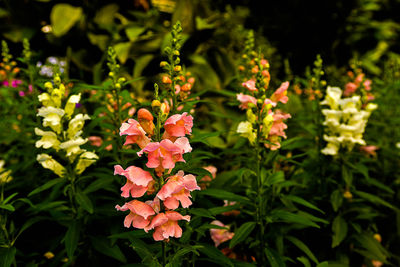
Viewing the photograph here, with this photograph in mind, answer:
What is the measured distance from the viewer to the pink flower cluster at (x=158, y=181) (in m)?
1.43

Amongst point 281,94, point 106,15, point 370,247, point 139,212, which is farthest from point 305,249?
point 106,15

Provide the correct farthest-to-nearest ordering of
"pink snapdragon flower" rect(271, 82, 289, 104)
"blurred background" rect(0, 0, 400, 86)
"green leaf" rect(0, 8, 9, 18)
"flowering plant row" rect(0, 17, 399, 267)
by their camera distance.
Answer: "green leaf" rect(0, 8, 9, 18) < "blurred background" rect(0, 0, 400, 86) < "pink snapdragon flower" rect(271, 82, 289, 104) < "flowering plant row" rect(0, 17, 399, 267)

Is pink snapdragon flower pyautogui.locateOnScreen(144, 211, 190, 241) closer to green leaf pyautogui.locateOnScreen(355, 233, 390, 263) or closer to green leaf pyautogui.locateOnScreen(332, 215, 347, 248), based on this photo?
green leaf pyautogui.locateOnScreen(332, 215, 347, 248)

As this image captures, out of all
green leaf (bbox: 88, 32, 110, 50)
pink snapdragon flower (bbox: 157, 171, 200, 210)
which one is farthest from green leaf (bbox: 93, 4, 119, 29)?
pink snapdragon flower (bbox: 157, 171, 200, 210)

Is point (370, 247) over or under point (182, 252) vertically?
under

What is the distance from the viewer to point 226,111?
4.46 m

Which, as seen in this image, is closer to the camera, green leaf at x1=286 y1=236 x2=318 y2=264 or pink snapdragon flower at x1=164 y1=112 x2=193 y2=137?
pink snapdragon flower at x1=164 y1=112 x2=193 y2=137

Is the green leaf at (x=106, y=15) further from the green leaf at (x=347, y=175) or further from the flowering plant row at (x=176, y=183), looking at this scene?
the green leaf at (x=347, y=175)

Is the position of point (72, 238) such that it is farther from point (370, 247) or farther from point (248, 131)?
point (370, 247)

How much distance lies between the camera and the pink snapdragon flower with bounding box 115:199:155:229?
144 cm

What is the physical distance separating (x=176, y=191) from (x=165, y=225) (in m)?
0.16

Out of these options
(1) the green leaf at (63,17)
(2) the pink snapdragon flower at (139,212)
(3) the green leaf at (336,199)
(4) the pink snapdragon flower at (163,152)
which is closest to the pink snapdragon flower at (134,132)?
(4) the pink snapdragon flower at (163,152)

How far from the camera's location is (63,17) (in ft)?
18.0

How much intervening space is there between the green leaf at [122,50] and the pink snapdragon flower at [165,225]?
3828mm
